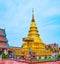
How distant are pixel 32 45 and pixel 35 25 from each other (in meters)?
3.71

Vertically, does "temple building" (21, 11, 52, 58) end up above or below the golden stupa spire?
below

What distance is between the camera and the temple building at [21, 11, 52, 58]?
113 ft

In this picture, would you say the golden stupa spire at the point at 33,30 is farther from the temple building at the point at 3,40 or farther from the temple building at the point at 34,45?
the temple building at the point at 3,40

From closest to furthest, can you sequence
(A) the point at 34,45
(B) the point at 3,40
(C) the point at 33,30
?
(B) the point at 3,40 → (A) the point at 34,45 → (C) the point at 33,30

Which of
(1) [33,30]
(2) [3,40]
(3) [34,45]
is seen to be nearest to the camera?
(2) [3,40]

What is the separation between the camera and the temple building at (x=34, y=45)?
34353 millimetres

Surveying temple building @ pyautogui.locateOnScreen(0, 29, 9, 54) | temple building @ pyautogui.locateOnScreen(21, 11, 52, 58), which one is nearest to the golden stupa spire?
temple building @ pyautogui.locateOnScreen(21, 11, 52, 58)

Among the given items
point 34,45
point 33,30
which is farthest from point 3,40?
point 33,30

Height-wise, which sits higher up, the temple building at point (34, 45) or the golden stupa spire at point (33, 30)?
the golden stupa spire at point (33, 30)

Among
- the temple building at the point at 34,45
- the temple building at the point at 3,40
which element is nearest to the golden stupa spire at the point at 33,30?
the temple building at the point at 34,45

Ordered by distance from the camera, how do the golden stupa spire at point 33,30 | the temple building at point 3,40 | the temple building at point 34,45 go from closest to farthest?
the temple building at point 34,45, the temple building at point 3,40, the golden stupa spire at point 33,30

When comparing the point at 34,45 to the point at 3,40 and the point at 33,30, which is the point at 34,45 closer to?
the point at 33,30

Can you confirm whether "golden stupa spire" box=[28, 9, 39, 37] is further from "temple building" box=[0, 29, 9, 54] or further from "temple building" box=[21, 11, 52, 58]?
"temple building" box=[0, 29, 9, 54]

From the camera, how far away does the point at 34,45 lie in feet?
119
